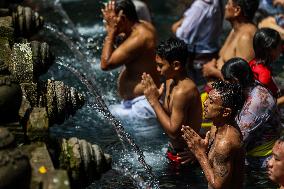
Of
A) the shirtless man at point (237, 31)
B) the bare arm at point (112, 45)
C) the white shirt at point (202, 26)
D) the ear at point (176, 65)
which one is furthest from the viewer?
the white shirt at point (202, 26)

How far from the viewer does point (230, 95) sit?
17.4ft

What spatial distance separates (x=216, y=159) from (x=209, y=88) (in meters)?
2.12

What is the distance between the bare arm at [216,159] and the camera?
5160 millimetres

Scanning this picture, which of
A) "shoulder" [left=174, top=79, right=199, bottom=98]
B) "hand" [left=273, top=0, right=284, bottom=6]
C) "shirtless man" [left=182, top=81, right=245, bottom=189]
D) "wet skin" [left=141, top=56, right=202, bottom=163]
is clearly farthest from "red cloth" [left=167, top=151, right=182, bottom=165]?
"hand" [left=273, top=0, right=284, bottom=6]

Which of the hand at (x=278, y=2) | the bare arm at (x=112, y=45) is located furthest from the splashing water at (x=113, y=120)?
the hand at (x=278, y=2)

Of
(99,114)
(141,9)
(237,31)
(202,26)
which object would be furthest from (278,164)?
(141,9)

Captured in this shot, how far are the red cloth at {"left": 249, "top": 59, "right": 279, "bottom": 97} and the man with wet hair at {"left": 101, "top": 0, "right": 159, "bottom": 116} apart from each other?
4.24ft

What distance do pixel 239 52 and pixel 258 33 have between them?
0.66 meters

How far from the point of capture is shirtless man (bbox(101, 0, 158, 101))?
7.42 meters

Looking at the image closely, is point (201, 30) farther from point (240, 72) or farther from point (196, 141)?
point (196, 141)

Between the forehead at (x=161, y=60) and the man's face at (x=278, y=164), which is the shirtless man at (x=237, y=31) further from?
the man's face at (x=278, y=164)

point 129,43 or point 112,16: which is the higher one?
point 112,16

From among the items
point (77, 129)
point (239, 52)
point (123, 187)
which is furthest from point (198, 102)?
point (77, 129)

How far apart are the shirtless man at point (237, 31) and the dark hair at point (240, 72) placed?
1248 mm
